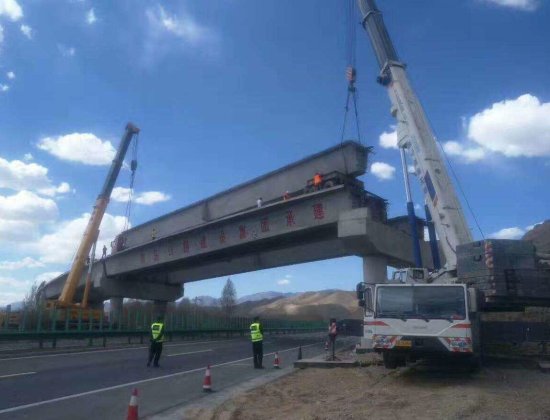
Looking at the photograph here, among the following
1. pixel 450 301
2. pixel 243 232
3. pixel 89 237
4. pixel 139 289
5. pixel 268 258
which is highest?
pixel 89 237

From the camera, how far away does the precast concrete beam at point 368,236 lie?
2056 cm

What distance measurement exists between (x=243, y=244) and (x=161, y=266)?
9.98m

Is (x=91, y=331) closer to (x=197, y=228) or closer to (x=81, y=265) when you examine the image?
(x=197, y=228)

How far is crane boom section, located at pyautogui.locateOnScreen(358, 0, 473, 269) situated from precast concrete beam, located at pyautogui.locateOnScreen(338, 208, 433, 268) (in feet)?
12.2

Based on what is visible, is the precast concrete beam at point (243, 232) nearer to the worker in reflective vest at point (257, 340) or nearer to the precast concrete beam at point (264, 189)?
the precast concrete beam at point (264, 189)

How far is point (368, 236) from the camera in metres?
20.5

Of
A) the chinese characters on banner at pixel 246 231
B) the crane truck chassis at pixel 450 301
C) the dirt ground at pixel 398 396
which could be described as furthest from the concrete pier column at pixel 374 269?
the dirt ground at pixel 398 396

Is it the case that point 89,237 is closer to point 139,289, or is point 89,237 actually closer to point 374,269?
point 139,289

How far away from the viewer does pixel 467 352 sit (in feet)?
35.6

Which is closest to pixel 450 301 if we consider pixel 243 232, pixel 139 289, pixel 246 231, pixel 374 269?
pixel 374 269

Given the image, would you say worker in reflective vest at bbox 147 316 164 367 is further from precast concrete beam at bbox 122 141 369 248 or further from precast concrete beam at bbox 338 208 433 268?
precast concrete beam at bbox 122 141 369 248

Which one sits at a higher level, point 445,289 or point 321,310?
point 321,310

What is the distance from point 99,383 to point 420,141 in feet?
40.0

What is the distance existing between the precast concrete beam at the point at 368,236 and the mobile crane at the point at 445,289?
12.6 feet
